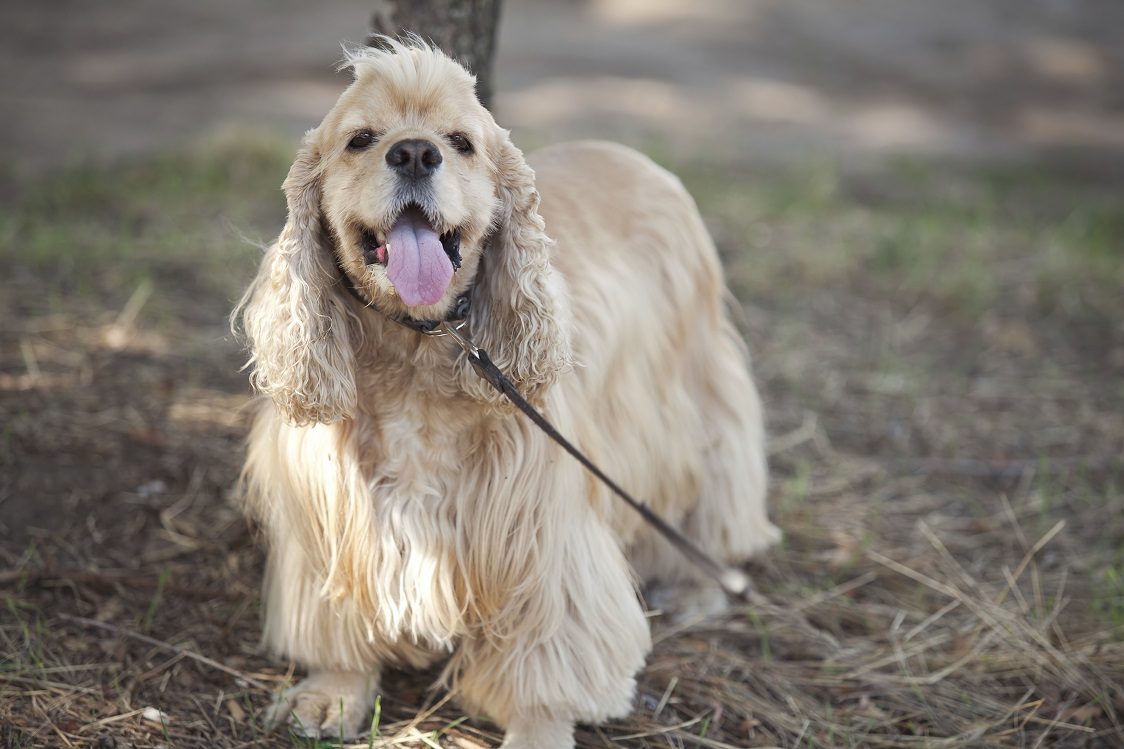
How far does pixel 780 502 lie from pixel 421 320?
76.1 inches

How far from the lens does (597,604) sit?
268 cm

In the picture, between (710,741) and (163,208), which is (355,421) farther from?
(163,208)

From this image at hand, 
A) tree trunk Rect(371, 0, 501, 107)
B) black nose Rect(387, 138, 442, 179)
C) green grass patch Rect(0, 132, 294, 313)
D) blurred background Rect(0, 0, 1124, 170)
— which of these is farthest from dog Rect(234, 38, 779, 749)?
blurred background Rect(0, 0, 1124, 170)

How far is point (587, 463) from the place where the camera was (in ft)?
8.59

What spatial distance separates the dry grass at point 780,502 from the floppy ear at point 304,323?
2.70ft

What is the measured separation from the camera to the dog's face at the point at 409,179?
7.30 feet

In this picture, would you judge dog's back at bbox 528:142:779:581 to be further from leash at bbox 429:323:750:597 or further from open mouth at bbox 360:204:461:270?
open mouth at bbox 360:204:461:270

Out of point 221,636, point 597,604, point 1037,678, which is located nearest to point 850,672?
point 1037,678

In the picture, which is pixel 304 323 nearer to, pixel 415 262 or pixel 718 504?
pixel 415 262

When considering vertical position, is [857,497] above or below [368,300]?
below

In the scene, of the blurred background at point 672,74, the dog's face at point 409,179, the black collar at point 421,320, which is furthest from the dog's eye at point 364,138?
the blurred background at point 672,74

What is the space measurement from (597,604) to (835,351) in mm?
2732

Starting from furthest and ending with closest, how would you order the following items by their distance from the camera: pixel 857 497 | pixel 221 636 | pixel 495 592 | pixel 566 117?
pixel 566 117 → pixel 857 497 → pixel 221 636 → pixel 495 592

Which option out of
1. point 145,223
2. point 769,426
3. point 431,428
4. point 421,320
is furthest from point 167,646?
point 145,223
